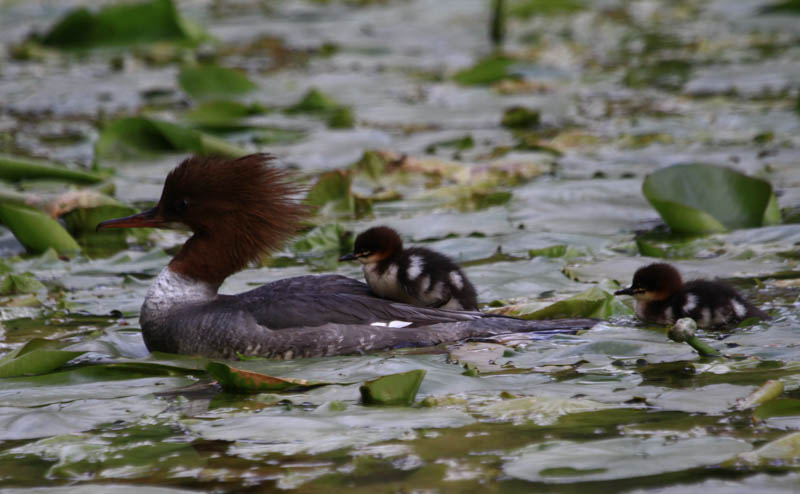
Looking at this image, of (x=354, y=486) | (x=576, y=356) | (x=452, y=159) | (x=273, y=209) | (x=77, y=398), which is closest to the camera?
(x=354, y=486)

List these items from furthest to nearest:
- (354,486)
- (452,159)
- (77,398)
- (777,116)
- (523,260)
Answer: (777,116) < (452,159) < (523,260) < (77,398) < (354,486)

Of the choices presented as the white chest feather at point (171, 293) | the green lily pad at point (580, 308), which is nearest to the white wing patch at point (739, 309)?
the green lily pad at point (580, 308)

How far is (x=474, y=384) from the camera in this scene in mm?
4391

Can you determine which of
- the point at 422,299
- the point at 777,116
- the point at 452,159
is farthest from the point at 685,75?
the point at 422,299

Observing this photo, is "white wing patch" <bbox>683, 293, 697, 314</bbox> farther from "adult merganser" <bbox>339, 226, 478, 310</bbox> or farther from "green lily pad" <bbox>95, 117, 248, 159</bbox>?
"green lily pad" <bbox>95, 117, 248, 159</bbox>

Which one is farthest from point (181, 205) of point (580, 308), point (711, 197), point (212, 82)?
point (212, 82)

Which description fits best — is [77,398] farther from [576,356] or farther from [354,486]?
[576,356]

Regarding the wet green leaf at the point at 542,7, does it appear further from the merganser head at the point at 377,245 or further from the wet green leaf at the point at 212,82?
the merganser head at the point at 377,245

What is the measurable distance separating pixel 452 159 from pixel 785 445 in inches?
227

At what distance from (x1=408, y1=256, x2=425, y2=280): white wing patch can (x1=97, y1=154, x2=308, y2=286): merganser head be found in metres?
0.57

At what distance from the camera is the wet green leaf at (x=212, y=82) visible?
10.9 m

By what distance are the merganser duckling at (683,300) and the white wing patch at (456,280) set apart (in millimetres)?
702

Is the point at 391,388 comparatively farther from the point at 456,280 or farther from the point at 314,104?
the point at 314,104

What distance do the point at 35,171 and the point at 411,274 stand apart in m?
3.48
